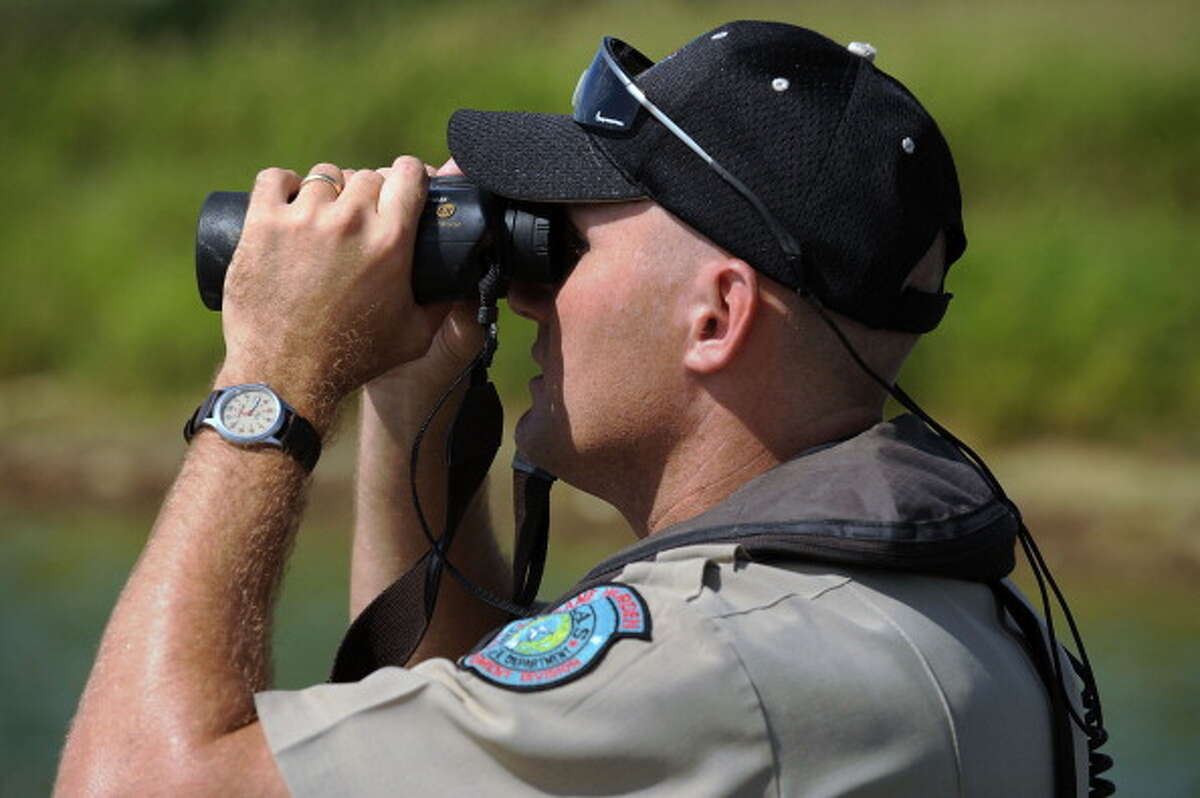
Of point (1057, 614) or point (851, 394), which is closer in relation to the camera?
point (851, 394)

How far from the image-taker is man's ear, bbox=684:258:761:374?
185 cm

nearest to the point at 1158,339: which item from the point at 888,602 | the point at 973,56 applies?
the point at 973,56

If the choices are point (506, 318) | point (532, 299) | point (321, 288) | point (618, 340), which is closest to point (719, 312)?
point (618, 340)

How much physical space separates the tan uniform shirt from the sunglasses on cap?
339 millimetres

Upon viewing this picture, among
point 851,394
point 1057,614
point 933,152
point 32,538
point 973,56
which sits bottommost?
point 32,538

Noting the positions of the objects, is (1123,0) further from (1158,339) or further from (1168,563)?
(1168,563)

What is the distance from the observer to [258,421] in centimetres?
175

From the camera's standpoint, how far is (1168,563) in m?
6.18

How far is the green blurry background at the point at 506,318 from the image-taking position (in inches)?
243

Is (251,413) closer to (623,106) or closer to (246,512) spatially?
(246,512)

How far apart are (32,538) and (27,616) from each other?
0.94 metres

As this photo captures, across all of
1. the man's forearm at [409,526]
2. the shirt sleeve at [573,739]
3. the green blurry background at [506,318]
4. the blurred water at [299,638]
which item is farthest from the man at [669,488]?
the green blurry background at [506,318]

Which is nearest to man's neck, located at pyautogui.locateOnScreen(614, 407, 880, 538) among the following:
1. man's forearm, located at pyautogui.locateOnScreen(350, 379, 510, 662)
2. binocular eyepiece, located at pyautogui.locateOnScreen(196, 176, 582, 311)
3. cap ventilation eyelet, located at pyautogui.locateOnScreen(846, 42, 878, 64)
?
binocular eyepiece, located at pyautogui.locateOnScreen(196, 176, 582, 311)

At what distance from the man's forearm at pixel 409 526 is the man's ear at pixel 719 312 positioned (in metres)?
0.48
